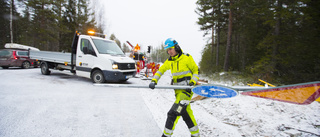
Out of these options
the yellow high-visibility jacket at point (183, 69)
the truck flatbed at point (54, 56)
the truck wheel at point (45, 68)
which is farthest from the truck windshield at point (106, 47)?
the yellow high-visibility jacket at point (183, 69)

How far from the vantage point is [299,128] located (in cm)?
308

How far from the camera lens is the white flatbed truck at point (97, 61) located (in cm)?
745

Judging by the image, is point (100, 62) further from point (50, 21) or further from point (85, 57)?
point (50, 21)

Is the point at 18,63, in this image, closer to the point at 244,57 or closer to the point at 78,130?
the point at 78,130

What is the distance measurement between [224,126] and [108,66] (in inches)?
230

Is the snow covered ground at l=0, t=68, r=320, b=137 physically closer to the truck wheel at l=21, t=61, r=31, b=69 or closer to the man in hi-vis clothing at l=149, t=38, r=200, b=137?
the man in hi-vis clothing at l=149, t=38, r=200, b=137

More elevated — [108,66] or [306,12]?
[306,12]

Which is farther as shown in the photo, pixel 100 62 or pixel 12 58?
pixel 12 58

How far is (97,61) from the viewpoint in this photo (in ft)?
25.2

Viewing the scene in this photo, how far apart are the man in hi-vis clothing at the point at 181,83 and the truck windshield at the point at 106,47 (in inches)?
234

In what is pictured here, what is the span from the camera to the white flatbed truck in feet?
24.5

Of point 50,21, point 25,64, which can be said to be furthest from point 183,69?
point 50,21

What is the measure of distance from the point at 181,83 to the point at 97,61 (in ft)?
20.0

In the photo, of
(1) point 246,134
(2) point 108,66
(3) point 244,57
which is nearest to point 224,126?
(1) point 246,134
